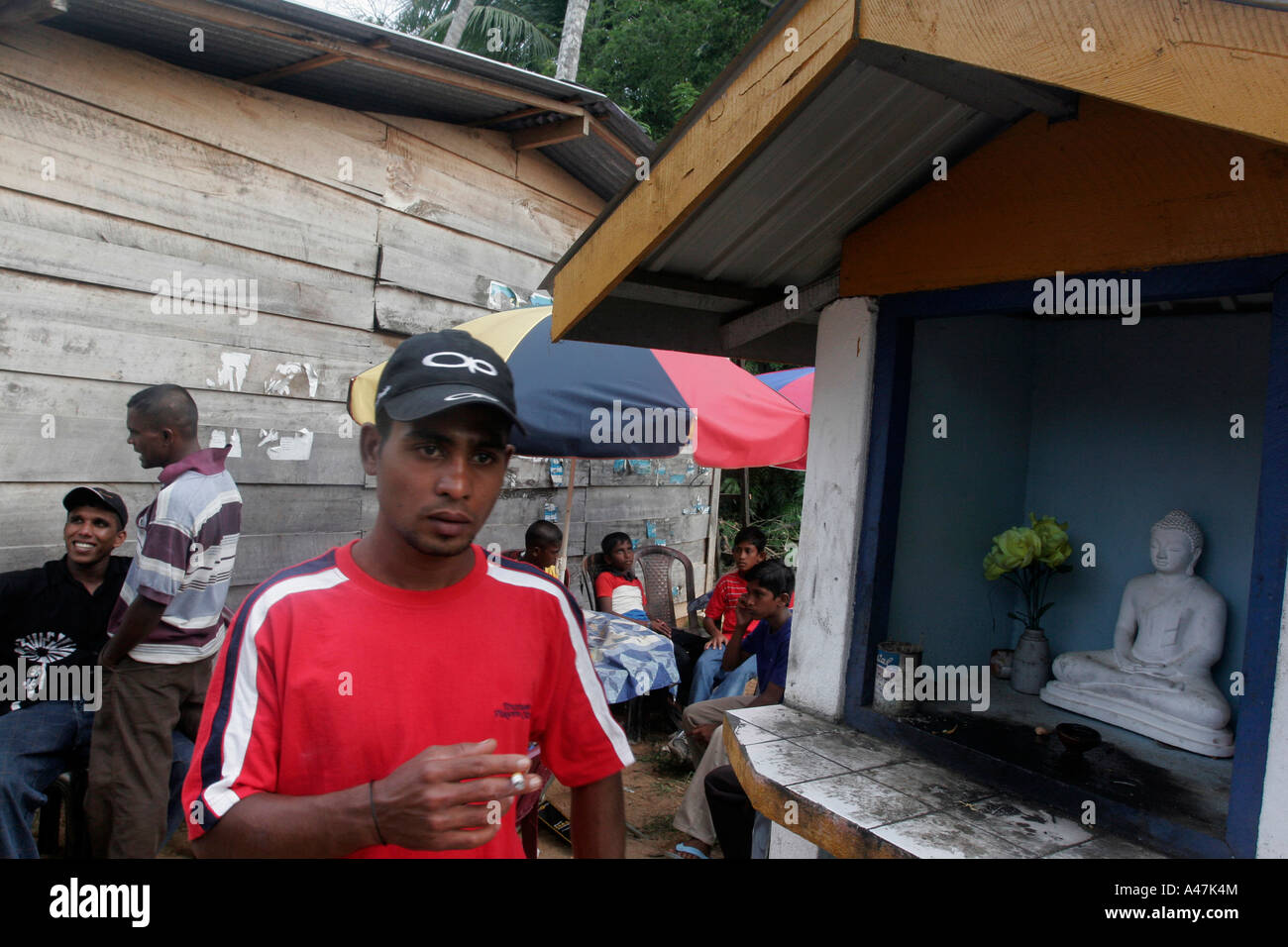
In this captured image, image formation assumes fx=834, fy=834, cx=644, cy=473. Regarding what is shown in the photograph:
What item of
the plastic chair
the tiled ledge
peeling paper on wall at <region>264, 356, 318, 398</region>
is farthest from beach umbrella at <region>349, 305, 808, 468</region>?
the plastic chair

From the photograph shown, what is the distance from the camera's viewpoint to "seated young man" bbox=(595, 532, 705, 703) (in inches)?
271

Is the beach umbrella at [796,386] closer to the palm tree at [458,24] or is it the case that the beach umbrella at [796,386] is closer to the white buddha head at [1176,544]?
the white buddha head at [1176,544]

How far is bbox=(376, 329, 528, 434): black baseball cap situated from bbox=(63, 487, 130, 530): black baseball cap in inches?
120

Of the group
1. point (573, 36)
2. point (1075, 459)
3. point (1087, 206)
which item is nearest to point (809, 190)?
point (1087, 206)

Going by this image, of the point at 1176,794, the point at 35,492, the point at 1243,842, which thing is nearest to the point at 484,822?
the point at 1243,842

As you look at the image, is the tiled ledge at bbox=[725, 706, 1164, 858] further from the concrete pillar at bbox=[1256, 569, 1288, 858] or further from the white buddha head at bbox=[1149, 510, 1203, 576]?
the white buddha head at bbox=[1149, 510, 1203, 576]

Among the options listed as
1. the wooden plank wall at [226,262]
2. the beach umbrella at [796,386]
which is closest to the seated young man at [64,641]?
the wooden plank wall at [226,262]

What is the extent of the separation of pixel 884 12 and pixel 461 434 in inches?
50.3

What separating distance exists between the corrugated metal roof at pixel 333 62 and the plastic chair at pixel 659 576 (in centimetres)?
377

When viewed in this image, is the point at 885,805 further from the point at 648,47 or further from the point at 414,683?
the point at 648,47

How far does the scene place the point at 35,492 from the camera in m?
4.11

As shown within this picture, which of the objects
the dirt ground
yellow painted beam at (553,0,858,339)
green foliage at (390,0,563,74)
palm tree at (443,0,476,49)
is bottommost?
the dirt ground

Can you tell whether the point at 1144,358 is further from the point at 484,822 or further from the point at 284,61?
the point at 284,61

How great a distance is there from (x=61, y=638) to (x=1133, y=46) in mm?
4595
